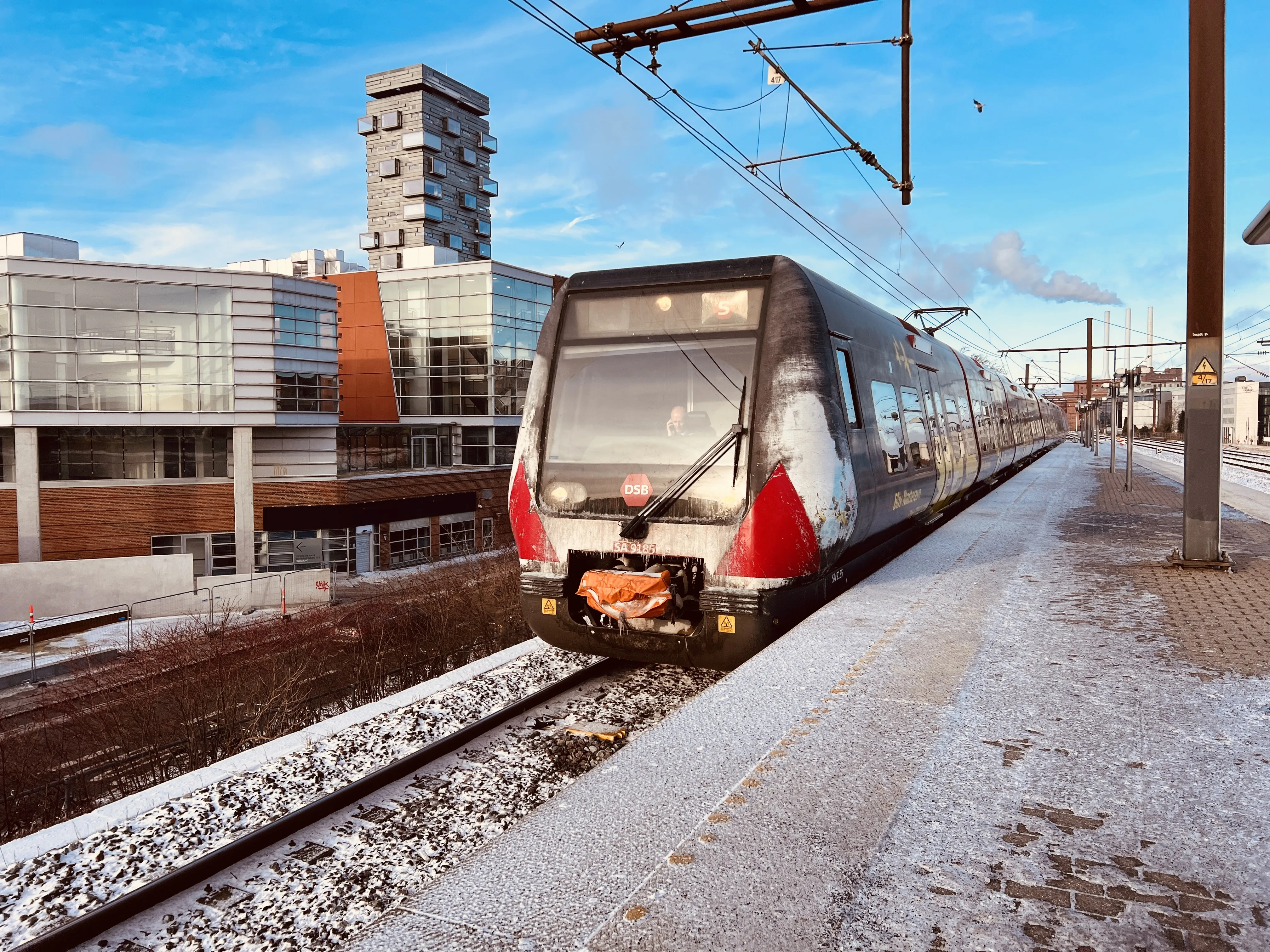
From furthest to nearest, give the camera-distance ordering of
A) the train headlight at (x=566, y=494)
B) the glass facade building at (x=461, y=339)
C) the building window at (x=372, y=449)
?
the glass facade building at (x=461, y=339) < the building window at (x=372, y=449) < the train headlight at (x=566, y=494)

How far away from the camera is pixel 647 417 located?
686 centimetres

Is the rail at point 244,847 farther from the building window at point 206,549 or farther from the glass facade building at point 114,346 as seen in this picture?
the glass facade building at point 114,346

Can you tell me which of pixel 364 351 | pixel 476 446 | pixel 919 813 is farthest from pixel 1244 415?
pixel 919 813

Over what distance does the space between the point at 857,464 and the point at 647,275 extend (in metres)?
2.33

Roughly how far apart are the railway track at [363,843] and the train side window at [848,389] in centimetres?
291

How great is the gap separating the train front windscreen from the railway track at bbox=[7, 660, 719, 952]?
167 centimetres

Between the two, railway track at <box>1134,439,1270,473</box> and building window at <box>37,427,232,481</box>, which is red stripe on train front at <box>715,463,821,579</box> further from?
building window at <box>37,427,232,481</box>

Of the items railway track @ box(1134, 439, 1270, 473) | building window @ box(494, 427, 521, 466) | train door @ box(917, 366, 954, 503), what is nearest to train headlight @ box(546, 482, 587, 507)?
train door @ box(917, 366, 954, 503)

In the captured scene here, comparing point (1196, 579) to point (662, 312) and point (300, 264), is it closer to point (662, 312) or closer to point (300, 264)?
point (662, 312)

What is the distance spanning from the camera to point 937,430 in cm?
1150

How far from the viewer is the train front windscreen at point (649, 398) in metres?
6.59

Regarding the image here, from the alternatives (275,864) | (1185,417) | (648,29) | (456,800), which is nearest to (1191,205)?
(1185,417)

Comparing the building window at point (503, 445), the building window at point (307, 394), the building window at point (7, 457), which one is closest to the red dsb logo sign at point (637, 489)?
the building window at point (307, 394)

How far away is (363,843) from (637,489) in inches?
126
